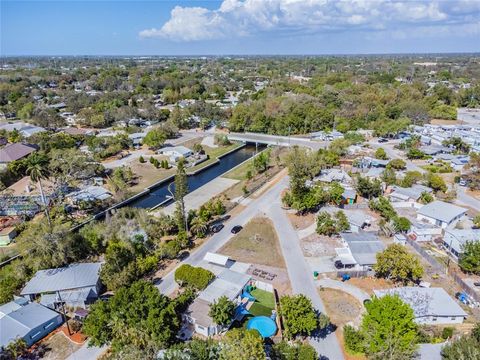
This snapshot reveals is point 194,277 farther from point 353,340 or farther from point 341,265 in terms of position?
point 341,265

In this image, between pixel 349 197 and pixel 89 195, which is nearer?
pixel 349 197

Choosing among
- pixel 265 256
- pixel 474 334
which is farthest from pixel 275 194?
pixel 474 334

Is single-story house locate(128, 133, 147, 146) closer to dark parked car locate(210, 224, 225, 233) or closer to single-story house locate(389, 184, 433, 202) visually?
dark parked car locate(210, 224, 225, 233)

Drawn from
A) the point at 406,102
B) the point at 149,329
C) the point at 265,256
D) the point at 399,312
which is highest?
the point at 406,102

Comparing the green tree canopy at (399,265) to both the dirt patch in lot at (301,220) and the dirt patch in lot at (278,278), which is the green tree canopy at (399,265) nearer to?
the dirt patch in lot at (278,278)

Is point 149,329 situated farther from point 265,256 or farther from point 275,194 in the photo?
point 275,194

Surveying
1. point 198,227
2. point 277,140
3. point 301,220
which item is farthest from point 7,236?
point 277,140
